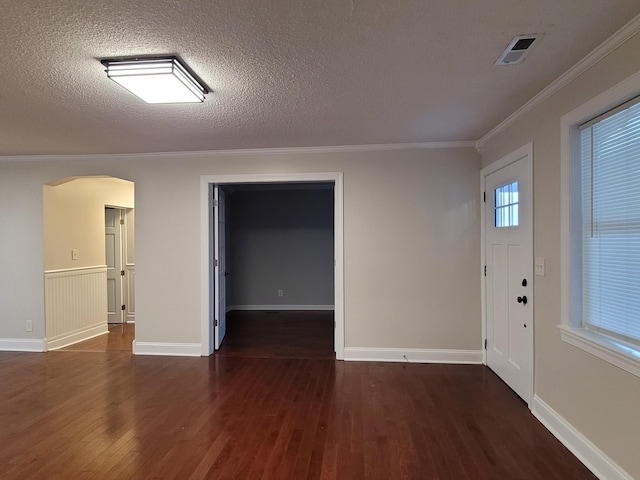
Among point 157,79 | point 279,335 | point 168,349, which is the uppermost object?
point 157,79

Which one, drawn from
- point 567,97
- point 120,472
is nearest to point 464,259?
point 567,97

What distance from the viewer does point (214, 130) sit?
348 cm

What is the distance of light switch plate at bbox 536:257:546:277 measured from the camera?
2666mm

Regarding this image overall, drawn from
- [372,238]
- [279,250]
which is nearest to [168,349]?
[372,238]

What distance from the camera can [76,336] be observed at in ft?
16.2

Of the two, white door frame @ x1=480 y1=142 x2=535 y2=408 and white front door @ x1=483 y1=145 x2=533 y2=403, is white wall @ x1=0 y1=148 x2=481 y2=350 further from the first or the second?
white front door @ x1=483 y1=145 x2=533 y2=403

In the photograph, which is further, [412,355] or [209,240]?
[209,240]

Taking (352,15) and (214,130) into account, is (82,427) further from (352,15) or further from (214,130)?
(352,15)

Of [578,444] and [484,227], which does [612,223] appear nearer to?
[578,444]

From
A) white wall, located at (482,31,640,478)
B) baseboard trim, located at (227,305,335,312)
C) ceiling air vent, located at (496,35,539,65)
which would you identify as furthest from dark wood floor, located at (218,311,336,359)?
ceiling air vent, located at (496,35,539,65)

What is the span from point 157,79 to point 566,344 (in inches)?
125

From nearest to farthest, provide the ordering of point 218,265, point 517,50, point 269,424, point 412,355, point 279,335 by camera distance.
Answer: point 517,50, point 269,424, point 412,355, point 218,265, point 279,335

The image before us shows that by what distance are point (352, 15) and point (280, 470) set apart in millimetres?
2534

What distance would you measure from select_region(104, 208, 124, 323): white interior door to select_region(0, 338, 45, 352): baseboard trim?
162 centimetres
